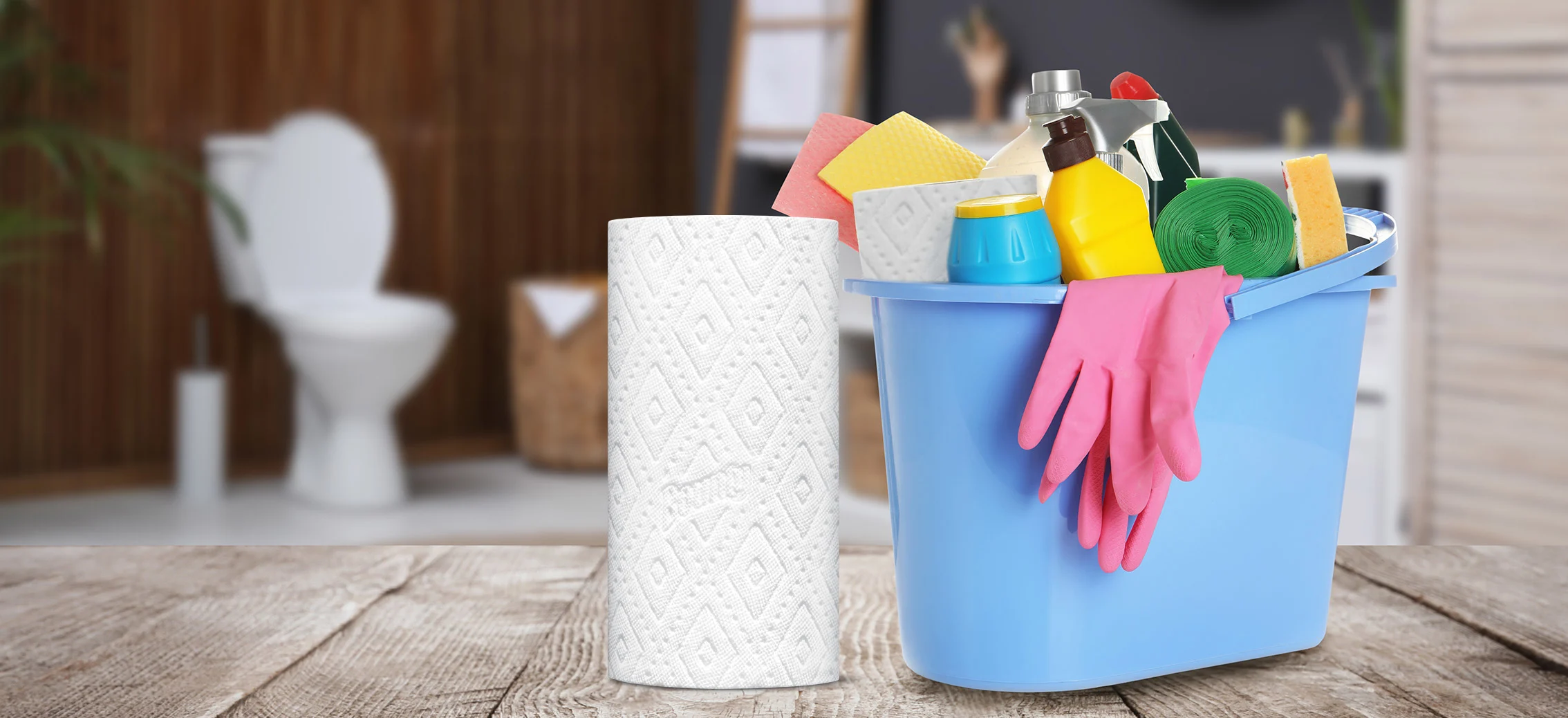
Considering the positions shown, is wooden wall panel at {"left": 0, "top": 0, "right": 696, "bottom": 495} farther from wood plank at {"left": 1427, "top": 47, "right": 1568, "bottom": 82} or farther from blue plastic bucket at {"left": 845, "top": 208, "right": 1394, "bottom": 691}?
blue plastic bucket at {"left": 845, "top": 208, "right": 1394, "bottom": 691}

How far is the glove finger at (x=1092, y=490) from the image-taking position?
1.51 ft

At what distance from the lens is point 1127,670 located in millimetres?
491

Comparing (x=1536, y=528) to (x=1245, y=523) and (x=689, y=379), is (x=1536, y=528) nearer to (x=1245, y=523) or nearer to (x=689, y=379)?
(x=1245, y=523)

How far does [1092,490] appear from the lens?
0.46 meters

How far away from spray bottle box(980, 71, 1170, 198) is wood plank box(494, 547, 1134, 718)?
0.19m

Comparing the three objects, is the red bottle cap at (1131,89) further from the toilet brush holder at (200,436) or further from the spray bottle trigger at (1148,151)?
the toilet brush holder at (200,436)

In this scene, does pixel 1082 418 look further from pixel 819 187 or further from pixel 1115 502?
pixel 819 187

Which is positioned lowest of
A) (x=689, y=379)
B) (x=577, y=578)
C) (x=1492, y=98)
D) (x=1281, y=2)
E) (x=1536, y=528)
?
(x=1536, y=528)

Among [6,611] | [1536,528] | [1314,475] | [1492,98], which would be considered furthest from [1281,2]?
[6,611]

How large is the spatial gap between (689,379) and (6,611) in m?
0.33

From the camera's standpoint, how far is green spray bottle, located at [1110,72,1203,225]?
522 mm

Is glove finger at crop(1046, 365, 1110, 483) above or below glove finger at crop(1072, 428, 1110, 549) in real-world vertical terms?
above

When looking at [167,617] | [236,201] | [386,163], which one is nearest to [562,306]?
[386,163]

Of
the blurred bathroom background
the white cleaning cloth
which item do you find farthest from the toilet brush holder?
the white cleaning cloth
